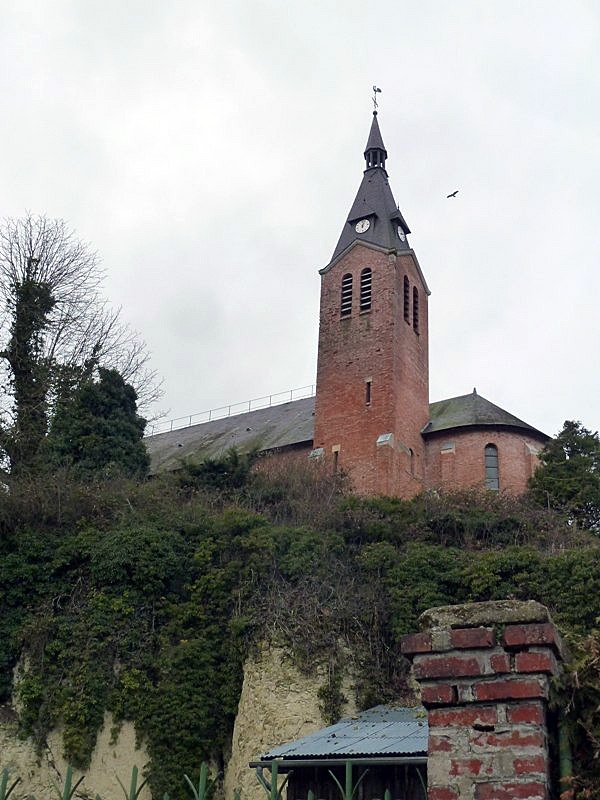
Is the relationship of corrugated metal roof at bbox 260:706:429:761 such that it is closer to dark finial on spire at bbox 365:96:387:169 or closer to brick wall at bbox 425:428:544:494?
brick wall at bbox 425:428:544:494

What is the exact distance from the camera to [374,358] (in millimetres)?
32438

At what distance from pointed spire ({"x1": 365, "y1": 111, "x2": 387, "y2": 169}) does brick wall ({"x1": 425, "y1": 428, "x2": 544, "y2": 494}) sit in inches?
530

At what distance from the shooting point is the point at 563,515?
25.6 metres

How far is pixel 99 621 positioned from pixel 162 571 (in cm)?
163

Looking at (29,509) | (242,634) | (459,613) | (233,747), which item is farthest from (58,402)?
(459,613)

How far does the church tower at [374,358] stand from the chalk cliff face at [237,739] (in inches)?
489

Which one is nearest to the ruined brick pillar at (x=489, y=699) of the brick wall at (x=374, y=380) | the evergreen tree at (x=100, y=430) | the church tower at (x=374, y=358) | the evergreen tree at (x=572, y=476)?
the evergreen tree at (x=100, y=430)

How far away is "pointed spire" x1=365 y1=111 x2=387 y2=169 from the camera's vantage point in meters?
39.9

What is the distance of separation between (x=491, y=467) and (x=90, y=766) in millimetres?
18367

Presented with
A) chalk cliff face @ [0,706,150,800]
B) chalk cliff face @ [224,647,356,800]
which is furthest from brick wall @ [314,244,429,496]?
chalk cliff face @ [0,706,150,800]

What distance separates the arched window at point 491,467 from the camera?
31.2 metres

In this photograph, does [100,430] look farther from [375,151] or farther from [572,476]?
[375,151]

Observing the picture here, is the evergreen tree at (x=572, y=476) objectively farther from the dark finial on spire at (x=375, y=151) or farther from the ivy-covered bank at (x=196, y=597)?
the dark finial on spire at (x=375, y=151)

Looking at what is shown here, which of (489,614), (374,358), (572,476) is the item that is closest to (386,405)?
(374,358)
